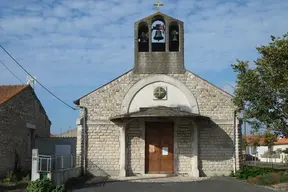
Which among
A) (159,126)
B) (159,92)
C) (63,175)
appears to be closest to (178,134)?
(159,126)

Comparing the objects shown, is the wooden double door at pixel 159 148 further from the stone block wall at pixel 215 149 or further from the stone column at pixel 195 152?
the stone block wall at pixel 215 149

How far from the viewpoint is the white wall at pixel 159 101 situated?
20.0 meters

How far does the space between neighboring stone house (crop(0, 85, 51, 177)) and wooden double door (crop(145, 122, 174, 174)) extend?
7618 millimetres

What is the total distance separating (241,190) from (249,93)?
4.39 metres

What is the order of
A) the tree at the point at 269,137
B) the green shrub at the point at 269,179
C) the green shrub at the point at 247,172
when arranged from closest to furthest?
the green shrub at the point at 269,179 → the tree at the point at 269,137 → the green shrub at the point at 247,172

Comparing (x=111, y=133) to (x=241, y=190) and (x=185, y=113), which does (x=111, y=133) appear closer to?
(x=185, y=113)

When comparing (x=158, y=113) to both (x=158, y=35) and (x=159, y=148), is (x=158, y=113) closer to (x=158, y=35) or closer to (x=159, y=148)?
(x=159, y=148)

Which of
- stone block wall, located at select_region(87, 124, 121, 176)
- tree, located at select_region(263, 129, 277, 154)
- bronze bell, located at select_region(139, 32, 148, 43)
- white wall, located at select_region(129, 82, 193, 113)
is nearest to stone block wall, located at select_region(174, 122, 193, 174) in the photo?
white wall, located at select_region(129, 82, 193, 113)

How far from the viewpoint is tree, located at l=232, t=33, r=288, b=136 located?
1520 centimetres

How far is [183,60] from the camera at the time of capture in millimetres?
20422

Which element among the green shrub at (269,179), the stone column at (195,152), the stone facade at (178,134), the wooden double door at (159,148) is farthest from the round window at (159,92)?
the green shrub at (269,179)

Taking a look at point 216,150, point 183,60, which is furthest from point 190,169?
Result: point 183,60

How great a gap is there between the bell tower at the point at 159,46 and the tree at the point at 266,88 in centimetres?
416

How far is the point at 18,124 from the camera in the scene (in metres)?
22.5
